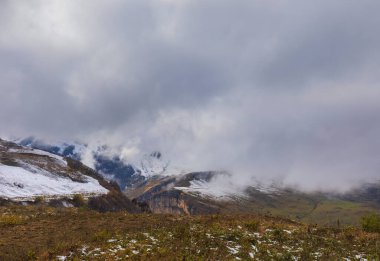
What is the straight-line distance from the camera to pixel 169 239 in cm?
2769

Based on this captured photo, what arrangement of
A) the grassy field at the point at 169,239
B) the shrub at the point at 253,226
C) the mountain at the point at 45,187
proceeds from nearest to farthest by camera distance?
the grassy field at the point at 169,239 < the shrub at the point at 253,226 < the mountain at the point at 45,187

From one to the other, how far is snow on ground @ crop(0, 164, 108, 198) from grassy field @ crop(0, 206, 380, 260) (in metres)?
37.1

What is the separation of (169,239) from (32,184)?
60.8m

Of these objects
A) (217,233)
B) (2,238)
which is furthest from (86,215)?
(217,233)

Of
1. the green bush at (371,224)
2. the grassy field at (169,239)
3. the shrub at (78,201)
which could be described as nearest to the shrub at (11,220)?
the grassy field at (169,239)

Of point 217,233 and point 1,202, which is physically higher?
point 1,202

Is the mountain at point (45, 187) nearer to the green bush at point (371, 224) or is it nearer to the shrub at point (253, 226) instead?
the shrub at point (253, 226)

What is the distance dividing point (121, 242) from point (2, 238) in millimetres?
8631

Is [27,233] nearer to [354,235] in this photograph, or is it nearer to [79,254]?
[79,254]

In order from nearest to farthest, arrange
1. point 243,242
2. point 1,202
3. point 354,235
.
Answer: point 243,242 → point 354,235 → point 1,202

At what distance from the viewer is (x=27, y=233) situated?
29203mm

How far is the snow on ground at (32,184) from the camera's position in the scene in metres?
70.5

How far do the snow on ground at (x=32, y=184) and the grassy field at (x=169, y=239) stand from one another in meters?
37.1

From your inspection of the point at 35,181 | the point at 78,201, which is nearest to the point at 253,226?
the point at 78,201
